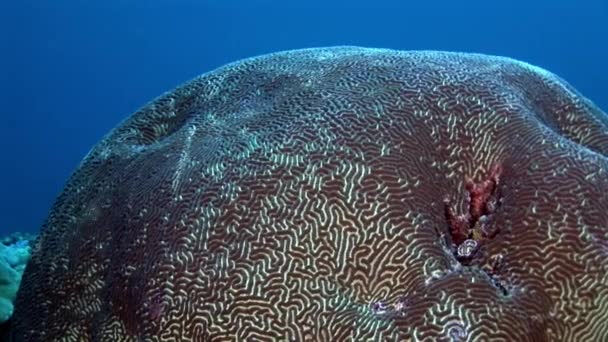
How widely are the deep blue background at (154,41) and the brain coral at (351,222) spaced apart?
62174 millimetres

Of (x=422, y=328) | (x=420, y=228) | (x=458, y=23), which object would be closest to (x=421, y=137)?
(x=420, y=228)

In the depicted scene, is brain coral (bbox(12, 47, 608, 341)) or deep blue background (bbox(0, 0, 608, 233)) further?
deep blue background (bbox(0, 0, 608, 233))

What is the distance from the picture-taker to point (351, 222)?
2795 mm

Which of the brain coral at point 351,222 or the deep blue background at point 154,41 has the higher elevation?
the deep blue background at point 154,41

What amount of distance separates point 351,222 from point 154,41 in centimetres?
8389

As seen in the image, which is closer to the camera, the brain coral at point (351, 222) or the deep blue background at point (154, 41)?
the brain coral at point (351, 222)

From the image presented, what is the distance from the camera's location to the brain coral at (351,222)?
101 inches

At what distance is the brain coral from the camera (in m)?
2.56

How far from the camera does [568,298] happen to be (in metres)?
2.55

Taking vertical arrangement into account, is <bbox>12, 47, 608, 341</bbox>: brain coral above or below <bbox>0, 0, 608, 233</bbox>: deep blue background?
below

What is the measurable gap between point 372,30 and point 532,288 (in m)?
83.5

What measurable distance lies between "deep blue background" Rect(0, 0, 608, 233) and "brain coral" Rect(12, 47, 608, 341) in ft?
204

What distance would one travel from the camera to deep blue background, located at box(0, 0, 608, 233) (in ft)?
216

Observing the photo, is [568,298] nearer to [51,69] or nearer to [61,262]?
[61,262]
